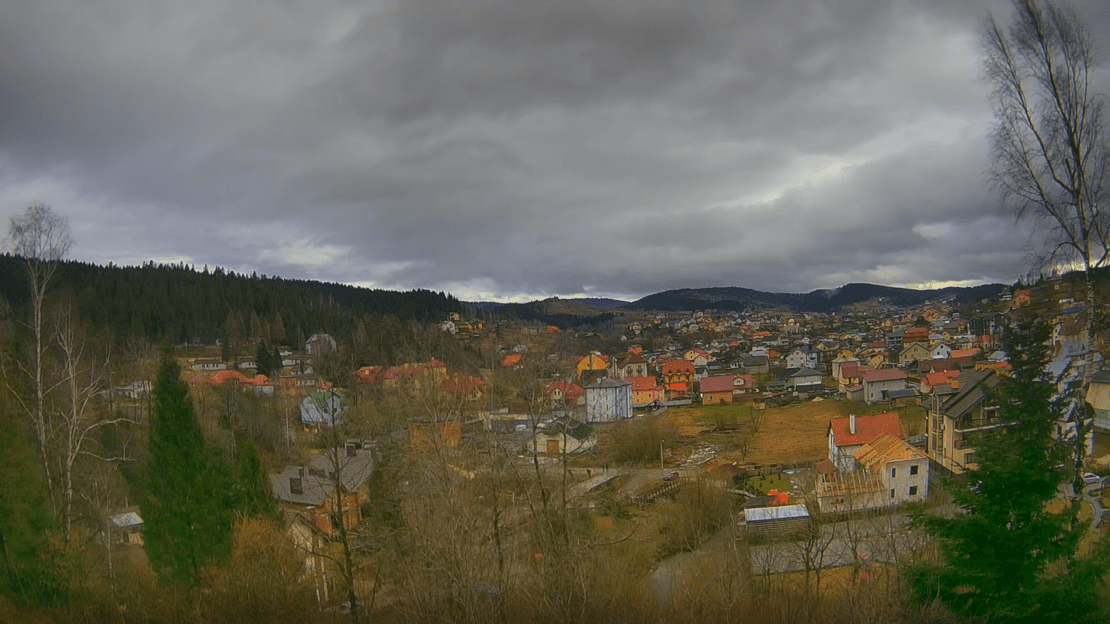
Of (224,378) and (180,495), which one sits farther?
(224,378)

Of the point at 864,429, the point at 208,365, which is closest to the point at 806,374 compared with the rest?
the point at 864,429

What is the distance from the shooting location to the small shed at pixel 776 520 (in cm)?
1359

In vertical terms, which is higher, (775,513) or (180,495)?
(180,495)

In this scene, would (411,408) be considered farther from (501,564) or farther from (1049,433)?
(1049,433)

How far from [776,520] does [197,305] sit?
69.0m

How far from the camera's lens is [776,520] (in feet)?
45.8

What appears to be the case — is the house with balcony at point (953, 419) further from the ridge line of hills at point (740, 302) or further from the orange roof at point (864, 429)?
the ridge line of hills at point (740, 302)

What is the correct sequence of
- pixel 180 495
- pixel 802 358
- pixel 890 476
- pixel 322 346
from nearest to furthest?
pixel 180 495 < pixel 890 476 < pixel 322 346 < pixel 802 358

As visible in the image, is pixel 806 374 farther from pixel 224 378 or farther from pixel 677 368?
pixel 224 378

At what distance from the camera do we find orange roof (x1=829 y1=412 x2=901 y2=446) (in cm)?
1917

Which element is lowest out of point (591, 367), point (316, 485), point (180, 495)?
point (316, 485)

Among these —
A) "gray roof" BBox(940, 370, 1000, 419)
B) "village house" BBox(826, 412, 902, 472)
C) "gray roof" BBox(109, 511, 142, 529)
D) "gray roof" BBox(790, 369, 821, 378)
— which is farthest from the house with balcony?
"gray roof" BBox(790, 369, 821, 378)

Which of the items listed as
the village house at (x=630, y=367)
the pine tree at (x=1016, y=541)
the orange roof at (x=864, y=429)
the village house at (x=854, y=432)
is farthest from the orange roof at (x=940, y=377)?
the pine tree at (x=1016, y=541)

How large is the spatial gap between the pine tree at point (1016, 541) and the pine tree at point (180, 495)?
1078 cm
